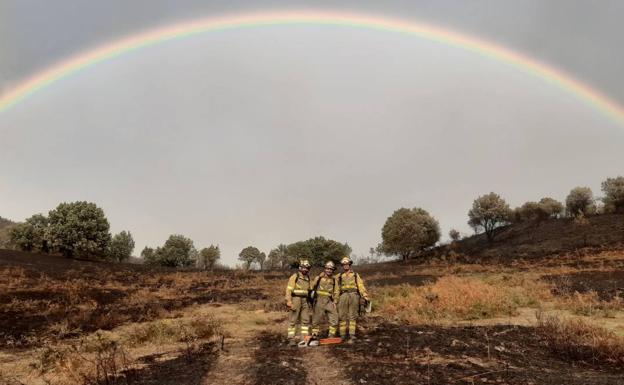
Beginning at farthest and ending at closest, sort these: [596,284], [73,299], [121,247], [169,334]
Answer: [121,247] → [596,284] → [73,299] → [169,334]

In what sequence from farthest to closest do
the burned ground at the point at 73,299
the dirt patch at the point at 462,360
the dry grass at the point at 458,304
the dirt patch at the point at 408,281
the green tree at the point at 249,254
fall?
the green tree at the point at 249,254 < the dirt patch at the point at 408,281 < the burned ground at the point at 73,299 < the dry grass at the point at 458,304 < the dirt patch at the point at 462,360

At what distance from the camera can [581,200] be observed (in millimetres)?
65812

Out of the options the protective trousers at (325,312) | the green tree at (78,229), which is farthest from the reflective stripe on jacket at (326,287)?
the green tree at (78,229)

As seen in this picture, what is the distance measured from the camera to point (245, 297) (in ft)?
87.2

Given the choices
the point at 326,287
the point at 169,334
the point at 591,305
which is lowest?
the point at 169,334

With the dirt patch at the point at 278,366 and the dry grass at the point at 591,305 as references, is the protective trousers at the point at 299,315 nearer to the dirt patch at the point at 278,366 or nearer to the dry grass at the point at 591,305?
the dirt patch at the point at 278,366

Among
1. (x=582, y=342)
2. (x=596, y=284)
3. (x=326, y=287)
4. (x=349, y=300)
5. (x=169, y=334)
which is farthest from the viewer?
(x=596, y=284)

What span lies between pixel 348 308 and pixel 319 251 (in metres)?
67.7

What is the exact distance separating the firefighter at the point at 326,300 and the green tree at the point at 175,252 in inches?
2618

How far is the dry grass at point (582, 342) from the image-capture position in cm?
941

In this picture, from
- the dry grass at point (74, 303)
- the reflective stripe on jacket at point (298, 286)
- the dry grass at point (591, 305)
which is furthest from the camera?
the dry grass at point (74, 303)

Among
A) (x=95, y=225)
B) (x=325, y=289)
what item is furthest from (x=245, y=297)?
(x=95, y=225)

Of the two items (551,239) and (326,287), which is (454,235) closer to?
(551,239)

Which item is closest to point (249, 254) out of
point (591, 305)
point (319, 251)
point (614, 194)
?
point (319, 251)
